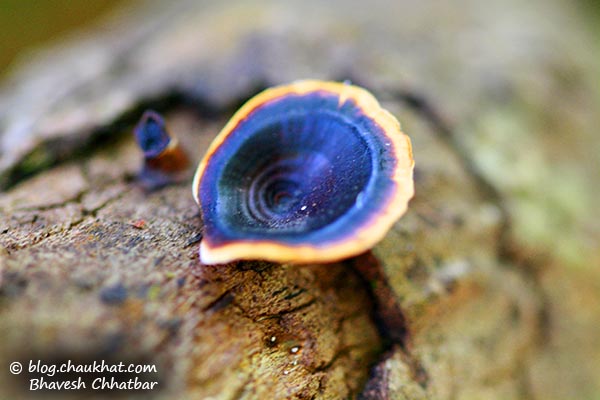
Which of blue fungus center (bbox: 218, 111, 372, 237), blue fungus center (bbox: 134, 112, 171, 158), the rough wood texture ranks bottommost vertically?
the rough wood texture

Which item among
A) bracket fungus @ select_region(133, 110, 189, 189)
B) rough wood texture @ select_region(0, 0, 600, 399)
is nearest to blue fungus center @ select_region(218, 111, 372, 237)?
rough wood texture @ select_region(0, 0, 600, 399)

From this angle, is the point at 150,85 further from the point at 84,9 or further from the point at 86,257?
the point at 84,9

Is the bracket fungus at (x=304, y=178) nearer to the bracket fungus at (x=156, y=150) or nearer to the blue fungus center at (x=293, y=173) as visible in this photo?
the blue fungus center at (x=293, y=173)

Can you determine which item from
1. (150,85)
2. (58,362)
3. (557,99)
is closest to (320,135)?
(58,362)

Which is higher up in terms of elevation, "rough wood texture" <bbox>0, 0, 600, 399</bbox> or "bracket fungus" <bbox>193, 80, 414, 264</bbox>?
"bracket fungus" <bbox>193, 80, 414, 264</bbox>

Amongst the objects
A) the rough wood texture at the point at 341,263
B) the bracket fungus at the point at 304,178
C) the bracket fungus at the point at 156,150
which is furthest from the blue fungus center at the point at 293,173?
the bracket fungus at the point at 156,150

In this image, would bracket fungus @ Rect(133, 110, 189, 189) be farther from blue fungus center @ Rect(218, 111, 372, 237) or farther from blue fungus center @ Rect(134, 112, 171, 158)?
blue fungus center @ Rect(218, 111, 372, 237)

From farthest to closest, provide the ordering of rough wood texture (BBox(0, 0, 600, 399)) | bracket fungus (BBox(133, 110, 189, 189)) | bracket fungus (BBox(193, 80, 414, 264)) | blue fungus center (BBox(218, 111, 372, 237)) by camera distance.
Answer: bracket fungus (BBox(133, 110, 189, 189)) → blue fungus center (BBox(218, 111, 372, 237)) → rough wood texture (BBox(0, 0, 600, 399)) → bracket fungus (BBox(193, 80, 414, 264))
